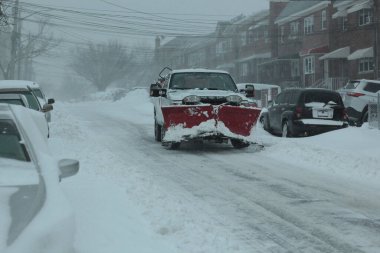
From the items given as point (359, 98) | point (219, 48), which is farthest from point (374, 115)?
point (219, 48)

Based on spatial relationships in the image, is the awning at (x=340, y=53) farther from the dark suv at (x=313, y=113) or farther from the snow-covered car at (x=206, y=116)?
the snow-covered car at (x=206, y=116)

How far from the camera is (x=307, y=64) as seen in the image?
43.6m

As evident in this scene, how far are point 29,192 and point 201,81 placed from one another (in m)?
11.2

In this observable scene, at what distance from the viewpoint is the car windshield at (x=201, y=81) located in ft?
47.6

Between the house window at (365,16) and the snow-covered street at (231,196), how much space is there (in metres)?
22.6

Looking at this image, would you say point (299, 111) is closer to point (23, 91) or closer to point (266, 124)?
point (266, 124)

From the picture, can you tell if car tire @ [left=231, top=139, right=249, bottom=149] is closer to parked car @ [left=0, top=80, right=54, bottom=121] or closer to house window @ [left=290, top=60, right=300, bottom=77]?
Answer: parked car @ [left=0, top=80, right=54, bottom=121]

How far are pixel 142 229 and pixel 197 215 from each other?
3.60 ft

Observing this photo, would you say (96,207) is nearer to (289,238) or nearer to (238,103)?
(289,238)

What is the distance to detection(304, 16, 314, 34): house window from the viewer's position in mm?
44844

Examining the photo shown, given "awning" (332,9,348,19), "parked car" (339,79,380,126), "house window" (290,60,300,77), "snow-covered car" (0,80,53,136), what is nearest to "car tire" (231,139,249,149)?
"snow-covered car" (0,80,53,136)

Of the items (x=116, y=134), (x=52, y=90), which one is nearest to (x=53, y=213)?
(x=116, y=134)

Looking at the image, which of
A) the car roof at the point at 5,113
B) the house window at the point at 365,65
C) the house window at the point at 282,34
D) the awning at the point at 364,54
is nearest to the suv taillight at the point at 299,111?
the car roof at the point at 5,113

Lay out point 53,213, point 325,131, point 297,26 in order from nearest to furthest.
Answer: point 53,213, point 325,131, point 297,26
